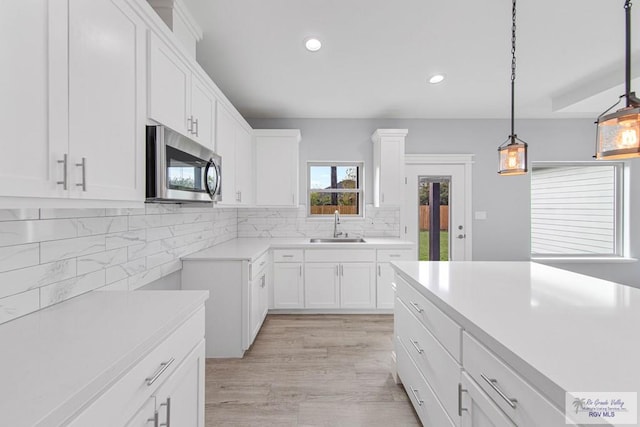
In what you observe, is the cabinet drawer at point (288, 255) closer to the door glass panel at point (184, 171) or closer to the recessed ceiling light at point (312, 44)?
the door glass panel at point (184, 171)

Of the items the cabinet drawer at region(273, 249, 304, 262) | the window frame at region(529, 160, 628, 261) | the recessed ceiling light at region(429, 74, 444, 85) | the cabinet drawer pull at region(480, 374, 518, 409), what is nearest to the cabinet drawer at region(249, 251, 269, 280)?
the cabinet drawer at region(273, 249, 304, 262)

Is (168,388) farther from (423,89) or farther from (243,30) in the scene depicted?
(423,89)

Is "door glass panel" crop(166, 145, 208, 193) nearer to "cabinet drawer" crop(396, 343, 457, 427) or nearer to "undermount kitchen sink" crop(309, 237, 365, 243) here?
"cabinet drawer" crop(396, 343, 457, 427)

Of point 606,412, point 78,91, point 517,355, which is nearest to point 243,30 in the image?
point 78,91

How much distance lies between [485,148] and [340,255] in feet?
8.71

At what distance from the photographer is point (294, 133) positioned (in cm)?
379

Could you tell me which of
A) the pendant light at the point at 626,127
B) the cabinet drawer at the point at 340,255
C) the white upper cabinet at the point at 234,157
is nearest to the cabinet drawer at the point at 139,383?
the white upper cabinet at the point at 234,157

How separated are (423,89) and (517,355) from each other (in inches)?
120

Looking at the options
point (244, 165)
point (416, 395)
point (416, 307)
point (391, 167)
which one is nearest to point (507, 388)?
point (416, 307)

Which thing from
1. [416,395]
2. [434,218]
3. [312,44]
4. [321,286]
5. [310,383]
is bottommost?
[310,383]

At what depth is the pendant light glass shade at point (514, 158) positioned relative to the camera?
71.2 inches

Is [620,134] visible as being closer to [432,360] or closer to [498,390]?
[498,390]

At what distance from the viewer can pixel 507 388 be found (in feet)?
2.82

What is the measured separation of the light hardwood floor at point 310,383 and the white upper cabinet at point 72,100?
1524 millimetres
